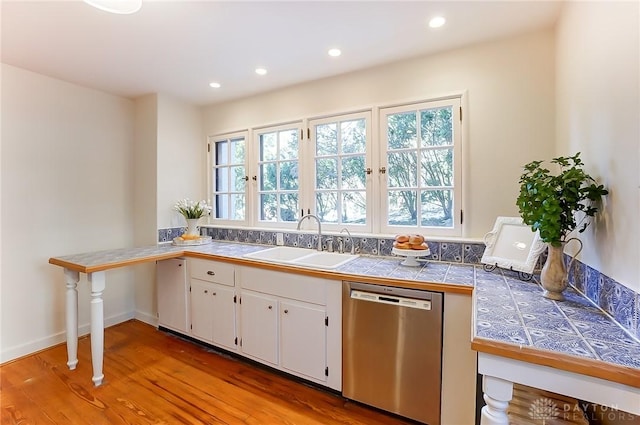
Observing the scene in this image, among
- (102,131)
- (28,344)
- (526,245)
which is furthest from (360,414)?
(102,131)

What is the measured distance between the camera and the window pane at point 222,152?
11.0 ft

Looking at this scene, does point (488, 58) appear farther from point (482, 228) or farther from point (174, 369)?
point (174, 369)

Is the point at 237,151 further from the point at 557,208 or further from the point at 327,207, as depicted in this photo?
the point at 557,208

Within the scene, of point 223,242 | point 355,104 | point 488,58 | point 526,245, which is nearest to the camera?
point 526,245

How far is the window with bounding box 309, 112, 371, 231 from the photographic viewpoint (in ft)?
8.22

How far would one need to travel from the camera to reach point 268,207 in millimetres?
3057

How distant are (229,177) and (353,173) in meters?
1.55

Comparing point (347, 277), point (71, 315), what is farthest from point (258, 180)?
point (71, 315)

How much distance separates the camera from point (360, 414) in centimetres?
181

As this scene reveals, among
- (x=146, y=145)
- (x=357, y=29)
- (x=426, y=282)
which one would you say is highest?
(x=357, y=29)

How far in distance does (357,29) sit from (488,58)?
0.96 metres

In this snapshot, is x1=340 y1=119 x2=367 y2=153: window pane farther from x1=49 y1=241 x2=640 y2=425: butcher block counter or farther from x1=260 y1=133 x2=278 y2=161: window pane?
x1=49 y1=241 x2=640 y2=425: butcher block counter

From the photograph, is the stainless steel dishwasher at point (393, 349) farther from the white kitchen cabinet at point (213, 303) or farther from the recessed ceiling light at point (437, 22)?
the recessed ceiling light at point (437, 22)

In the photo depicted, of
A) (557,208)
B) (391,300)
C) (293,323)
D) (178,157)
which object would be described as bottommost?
(293,323)
